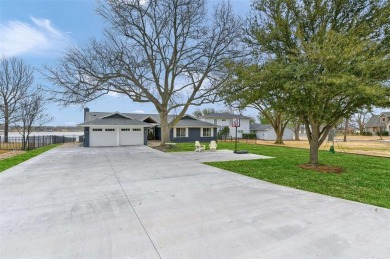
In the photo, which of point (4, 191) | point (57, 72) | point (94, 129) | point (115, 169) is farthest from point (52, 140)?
point (4, 191)

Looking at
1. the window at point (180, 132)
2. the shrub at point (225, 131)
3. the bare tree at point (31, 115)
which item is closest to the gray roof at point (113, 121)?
the bare tree at point (31, 115)

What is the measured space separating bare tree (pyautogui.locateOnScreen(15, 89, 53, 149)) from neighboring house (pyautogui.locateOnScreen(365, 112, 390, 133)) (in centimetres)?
6568

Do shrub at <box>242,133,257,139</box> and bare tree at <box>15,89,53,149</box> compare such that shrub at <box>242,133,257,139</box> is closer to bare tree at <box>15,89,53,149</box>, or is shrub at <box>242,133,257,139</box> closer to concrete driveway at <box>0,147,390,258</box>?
bare tree at <box>15,89,53,149</box>

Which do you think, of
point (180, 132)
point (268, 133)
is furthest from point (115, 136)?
point (268, 133)

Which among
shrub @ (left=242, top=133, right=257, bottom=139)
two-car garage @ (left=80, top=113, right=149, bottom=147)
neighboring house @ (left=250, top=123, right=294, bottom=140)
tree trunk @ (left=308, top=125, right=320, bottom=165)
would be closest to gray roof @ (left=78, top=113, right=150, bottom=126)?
two-car garage @ (left=80, top=113, right=149, bottom=147)

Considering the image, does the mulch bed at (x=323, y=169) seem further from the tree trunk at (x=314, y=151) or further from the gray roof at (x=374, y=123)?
the gray roof at (x=374, y=123)

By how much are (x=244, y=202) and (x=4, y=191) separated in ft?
19.9

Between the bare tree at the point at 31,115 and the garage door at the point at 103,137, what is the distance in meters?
4.87

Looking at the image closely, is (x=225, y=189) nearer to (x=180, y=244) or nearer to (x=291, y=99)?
(x=180, y=244)

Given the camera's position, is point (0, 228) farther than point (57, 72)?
No

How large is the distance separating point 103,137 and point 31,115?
6.02m

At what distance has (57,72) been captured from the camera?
1642 cm

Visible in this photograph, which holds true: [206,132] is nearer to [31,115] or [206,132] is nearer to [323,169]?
[31,115]

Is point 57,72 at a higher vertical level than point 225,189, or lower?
higher
